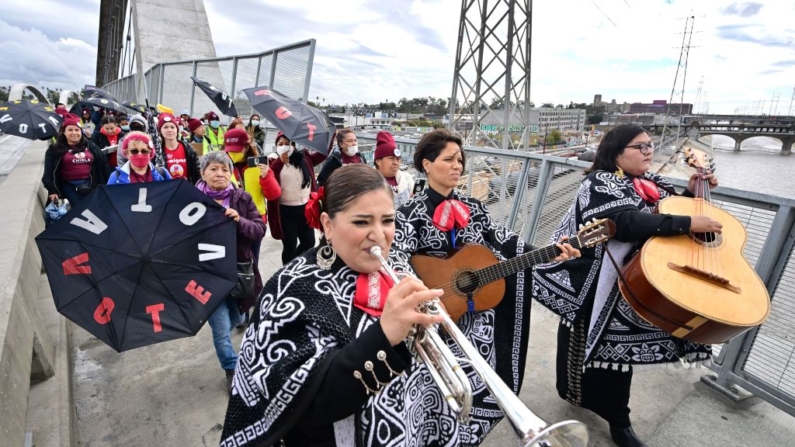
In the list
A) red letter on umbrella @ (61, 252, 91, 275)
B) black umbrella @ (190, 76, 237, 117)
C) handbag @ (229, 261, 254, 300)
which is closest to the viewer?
red letter on umbrella @ (61, 252, 91, 275)

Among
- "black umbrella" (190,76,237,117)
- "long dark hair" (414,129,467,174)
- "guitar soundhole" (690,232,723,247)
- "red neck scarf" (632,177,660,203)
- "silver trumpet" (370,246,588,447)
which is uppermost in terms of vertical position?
"black umbrella" (190,76,237,117)

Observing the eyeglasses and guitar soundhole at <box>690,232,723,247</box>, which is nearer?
guitar soundhole at <box>690,232,723,247</box>

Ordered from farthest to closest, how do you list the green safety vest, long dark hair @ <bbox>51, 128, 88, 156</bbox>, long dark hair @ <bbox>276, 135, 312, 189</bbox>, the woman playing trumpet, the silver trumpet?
the green safety vest < long dark hair @ <bbox>51, 128, 88, 156</bbox> < long dark hair @ <bbox>276, 135, 312, 189</bbox> < the woman playing trumpet < the silver trumpet

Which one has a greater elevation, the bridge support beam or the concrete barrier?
the bridge support beam

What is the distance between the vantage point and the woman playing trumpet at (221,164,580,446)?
3.46 feet

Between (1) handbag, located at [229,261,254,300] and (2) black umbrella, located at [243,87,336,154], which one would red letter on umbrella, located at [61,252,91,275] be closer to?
(1) handbag, located at [229,261,254,300]

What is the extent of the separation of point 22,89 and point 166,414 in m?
30.5

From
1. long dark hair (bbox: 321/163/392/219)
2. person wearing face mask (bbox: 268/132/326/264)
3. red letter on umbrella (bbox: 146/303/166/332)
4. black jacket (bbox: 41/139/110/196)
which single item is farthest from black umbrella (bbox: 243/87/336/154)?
long dark hair (bbox: 321/163/392/219)

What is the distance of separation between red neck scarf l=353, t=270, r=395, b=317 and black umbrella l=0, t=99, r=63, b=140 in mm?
7226

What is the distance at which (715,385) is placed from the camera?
109 inches

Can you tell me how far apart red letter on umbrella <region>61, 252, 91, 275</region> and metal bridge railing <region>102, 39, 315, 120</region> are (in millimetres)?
4219

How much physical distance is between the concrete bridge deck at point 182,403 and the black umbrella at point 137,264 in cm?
31

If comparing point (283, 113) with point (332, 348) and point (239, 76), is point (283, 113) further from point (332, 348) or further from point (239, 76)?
point (239, 76)

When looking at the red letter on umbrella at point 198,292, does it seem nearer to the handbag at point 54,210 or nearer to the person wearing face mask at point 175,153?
the person wearing face mask at point 175,153
